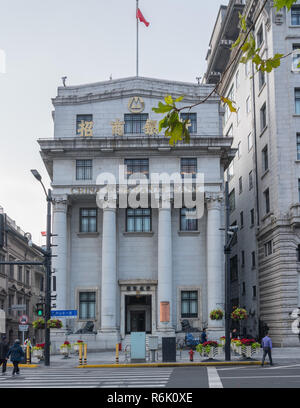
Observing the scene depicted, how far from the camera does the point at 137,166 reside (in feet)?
163

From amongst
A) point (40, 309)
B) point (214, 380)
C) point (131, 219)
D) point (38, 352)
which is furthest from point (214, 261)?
point (214, 380)

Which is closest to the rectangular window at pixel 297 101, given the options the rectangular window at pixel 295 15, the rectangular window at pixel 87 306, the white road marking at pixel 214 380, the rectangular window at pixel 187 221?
the rectangular window at pixel 295 15

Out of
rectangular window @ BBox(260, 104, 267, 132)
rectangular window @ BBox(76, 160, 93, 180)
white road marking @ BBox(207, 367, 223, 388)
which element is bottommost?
white road marking @ BBox(207, 367, 223, 388)

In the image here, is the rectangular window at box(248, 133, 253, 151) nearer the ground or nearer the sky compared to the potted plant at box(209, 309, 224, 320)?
nearer the sky

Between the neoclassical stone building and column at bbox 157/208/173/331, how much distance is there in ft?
0.27

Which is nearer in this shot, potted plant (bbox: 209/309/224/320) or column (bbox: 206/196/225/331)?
potted plant (bbox: 209/309/224/320)

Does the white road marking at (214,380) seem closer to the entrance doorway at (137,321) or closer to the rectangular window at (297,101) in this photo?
the entrance doorway at (137,321)

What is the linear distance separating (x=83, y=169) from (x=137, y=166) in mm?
4532

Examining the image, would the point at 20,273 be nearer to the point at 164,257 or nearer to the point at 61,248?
the point at 61,248

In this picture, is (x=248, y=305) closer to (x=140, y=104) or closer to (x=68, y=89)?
(x=140, y=104)

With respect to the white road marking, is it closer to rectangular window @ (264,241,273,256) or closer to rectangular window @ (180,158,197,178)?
rectangular window @ (264,241,273,256)

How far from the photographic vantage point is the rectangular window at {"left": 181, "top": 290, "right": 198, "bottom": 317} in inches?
1930

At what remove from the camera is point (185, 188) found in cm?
4869

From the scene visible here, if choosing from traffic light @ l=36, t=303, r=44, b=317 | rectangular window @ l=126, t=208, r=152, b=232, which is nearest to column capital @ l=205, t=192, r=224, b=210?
rectangular window @ l=126, t=208, r=152, b=232
